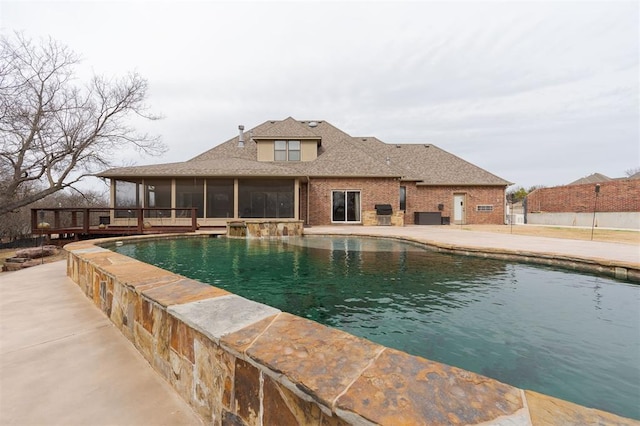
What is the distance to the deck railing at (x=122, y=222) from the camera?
11070mm

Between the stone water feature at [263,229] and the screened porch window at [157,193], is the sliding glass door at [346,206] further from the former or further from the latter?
the screened porch window at [157,193]

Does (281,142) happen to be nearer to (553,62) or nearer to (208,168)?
(208,168)

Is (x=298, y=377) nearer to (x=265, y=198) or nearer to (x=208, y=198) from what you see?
(x=265, y=198)

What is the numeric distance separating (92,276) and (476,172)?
20.9 meters

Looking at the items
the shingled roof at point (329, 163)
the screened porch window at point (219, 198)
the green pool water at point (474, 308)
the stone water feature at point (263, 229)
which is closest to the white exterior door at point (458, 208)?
the shingled roof at point (329, 163)

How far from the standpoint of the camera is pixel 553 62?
13.7 m

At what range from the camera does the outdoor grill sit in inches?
604

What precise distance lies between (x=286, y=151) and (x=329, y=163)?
306 centimetres

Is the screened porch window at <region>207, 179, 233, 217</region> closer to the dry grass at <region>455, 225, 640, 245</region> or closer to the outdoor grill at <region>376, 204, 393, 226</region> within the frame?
the outdoor grill at <region>376, 204, 393, 226</region>

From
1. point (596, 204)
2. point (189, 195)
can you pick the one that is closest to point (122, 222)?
point (189, 195)

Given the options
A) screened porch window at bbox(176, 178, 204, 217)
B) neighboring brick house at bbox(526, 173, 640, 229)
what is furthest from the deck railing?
neighboring brick house at bbox(526, 173, 640, 229)

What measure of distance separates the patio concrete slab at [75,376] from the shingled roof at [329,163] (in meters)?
11.1

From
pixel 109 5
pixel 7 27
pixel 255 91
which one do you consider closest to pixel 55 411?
pixel 109 5

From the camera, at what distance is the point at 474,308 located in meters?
3.62
